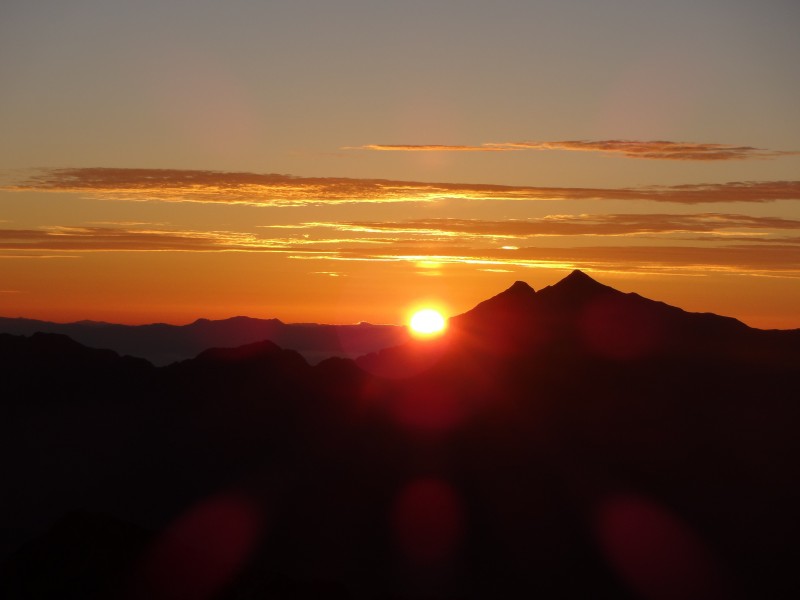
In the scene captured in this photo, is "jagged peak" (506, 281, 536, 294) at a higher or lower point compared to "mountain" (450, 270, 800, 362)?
higher

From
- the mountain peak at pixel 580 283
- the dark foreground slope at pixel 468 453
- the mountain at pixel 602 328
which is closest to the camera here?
the dark foreground slope at pixel 468 453

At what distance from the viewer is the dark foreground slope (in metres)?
82.4

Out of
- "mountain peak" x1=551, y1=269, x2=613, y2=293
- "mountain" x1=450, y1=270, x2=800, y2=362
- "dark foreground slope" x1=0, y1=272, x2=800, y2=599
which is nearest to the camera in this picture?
"dark foreground slope" x1=0, y1=272, x2=800, y2=599

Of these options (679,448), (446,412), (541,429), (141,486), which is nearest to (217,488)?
(141,486)

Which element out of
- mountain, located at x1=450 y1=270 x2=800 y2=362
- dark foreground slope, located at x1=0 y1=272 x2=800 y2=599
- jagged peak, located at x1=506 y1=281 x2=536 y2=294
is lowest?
dark foreground slope, located at x1=0 y1=272 x2=800 y2=599

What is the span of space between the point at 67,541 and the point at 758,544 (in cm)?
5699

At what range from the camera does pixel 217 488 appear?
9669 cm

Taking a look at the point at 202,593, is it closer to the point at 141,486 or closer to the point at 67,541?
the point at 67,541

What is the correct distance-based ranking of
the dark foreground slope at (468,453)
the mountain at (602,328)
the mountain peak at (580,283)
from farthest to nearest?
1. the mountain peak at (580,283)
2. the mountain at (602,328)
3. the dark foreground slope at (468,453)

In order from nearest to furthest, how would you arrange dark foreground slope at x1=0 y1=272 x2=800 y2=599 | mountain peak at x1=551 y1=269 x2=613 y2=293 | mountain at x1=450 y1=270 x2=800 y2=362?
1. dark foreground slope at x1=0 y1=272 x2=800 y2=599
2. mountain at x1=450 y1=270 x2=800 y2=362
3. mountain peak at x1=551 y1=269 x2=613 y2=293

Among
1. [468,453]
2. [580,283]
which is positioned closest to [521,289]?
[580,283]

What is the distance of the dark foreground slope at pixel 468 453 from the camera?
3243 inches

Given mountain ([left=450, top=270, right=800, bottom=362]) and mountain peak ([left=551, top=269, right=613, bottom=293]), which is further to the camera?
mountain peak ([left=551, top=269, right=613, bottom=293])

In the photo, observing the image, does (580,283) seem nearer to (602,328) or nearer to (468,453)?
(602,328)
